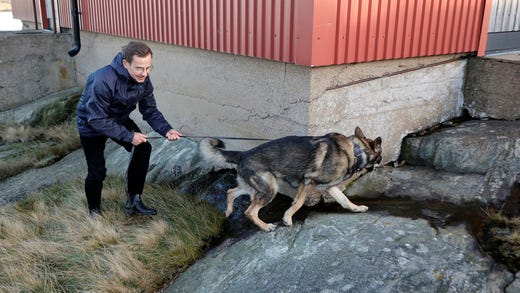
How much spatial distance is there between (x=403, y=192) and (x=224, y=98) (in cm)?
269

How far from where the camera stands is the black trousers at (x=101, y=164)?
4.77m

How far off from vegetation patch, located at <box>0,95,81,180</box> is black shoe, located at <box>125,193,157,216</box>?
3.46m

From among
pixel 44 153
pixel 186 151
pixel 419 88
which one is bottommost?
pixel 44 153

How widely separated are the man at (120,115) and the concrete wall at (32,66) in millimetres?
6568

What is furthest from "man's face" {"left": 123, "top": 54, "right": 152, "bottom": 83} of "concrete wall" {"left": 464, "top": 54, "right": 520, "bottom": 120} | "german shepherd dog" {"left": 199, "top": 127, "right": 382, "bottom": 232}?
"concrete wall" {"left": 464, "top": 54, "right": 520, "bottom": 120}

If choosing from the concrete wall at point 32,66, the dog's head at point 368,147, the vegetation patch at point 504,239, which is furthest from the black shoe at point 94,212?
the concrete wall at point 32,66

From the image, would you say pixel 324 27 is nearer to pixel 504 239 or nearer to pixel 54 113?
pixel 504 239

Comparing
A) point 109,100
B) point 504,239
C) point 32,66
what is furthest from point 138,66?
point 32,66

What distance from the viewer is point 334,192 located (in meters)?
4.65

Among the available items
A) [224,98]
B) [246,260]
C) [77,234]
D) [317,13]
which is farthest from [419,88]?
[77,234]

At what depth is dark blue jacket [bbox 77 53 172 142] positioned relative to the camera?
4.36 metres

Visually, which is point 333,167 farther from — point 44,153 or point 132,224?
point 44,153

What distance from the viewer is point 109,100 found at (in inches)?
175

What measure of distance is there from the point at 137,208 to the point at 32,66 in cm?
699
